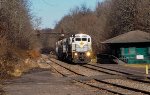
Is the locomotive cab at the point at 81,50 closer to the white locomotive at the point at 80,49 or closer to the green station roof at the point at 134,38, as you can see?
the white locomotive at the point at 80,49

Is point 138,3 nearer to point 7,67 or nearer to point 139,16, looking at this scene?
point 139,16

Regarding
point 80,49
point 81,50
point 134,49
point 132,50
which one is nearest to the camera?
point 81,50

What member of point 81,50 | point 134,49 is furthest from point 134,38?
point 81,50

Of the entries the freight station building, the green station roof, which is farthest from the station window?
the green station roof

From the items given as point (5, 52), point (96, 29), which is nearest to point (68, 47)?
point (5, 52)

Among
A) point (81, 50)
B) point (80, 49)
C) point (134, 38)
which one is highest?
point (134, 38)

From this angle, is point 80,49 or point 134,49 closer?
point 80,49

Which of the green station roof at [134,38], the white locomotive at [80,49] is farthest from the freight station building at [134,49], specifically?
the white locomotive at [80,49]

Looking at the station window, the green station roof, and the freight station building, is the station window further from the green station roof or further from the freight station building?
the green station roof

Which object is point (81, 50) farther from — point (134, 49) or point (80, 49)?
point (134, 49)

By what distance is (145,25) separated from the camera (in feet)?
234

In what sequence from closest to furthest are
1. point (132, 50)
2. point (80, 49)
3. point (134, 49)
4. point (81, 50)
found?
point (81, 50), point (80, 49), point (134, 49), point (132, 50)

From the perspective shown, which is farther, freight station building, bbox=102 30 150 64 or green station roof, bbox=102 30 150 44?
freight station building, bbox=102 30 150 64

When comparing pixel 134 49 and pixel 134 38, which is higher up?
pixel 134 38
